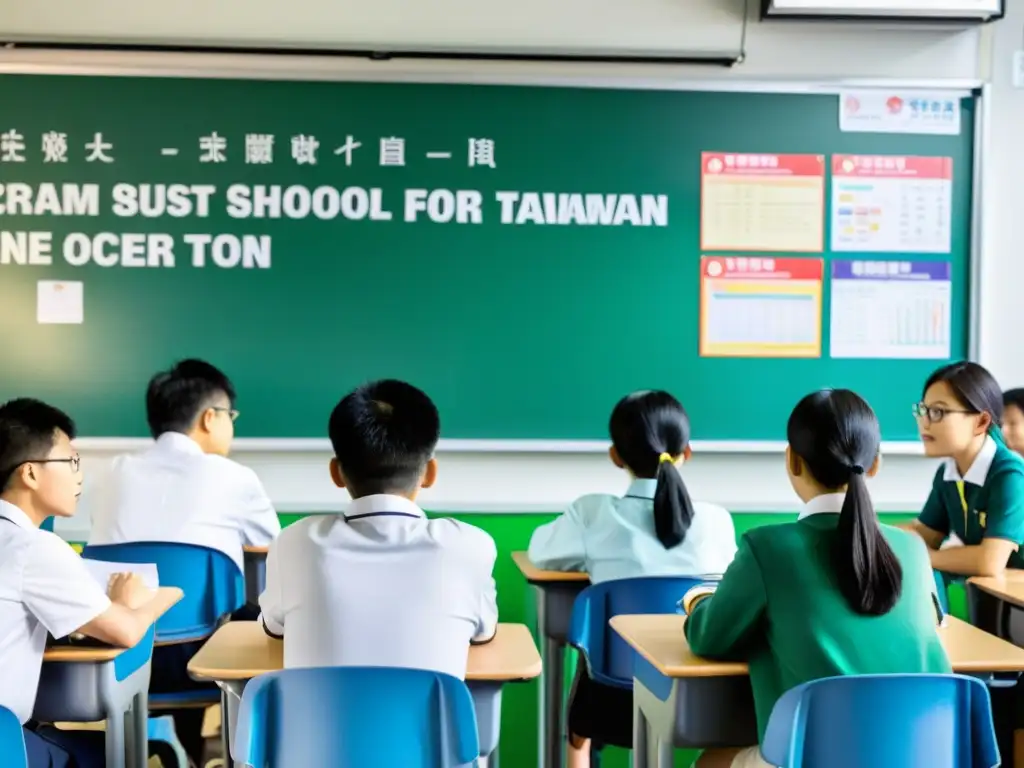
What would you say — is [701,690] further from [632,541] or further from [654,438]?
[654,438]

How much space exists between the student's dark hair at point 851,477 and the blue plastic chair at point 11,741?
1.28 m

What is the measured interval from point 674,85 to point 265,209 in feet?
4.84

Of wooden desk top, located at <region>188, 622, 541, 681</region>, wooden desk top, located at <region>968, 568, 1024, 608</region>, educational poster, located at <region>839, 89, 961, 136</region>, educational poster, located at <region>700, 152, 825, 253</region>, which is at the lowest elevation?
wooden desk top, located at <region>968, 568, 1024, 608</region>

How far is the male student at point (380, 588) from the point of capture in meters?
1.59

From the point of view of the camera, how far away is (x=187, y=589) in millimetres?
2465

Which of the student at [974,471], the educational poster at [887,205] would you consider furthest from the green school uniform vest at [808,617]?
the educational poster at [887,205]

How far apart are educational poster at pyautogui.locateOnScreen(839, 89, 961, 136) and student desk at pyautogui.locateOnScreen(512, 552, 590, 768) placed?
6.53 feet

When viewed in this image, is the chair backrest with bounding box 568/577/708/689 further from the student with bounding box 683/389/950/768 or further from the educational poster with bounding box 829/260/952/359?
the educational poster with bounding box 829/260/952/359

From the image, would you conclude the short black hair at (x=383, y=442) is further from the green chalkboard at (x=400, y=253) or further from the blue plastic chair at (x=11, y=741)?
the green chalkboard at (x=400, y=253)

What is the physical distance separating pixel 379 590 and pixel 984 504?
1796 millimetres

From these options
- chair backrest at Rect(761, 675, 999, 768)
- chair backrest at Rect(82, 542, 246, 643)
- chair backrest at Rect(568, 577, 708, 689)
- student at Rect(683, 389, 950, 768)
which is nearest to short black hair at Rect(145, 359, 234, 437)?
chair backrest at Rect(82, 542, 246, 643)

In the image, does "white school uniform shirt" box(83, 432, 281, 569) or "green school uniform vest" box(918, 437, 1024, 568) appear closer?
"green school uniform vest" box(918, 437, 1024, 568)

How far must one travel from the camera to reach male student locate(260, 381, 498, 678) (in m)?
1.59

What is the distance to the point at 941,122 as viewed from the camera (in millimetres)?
3508
